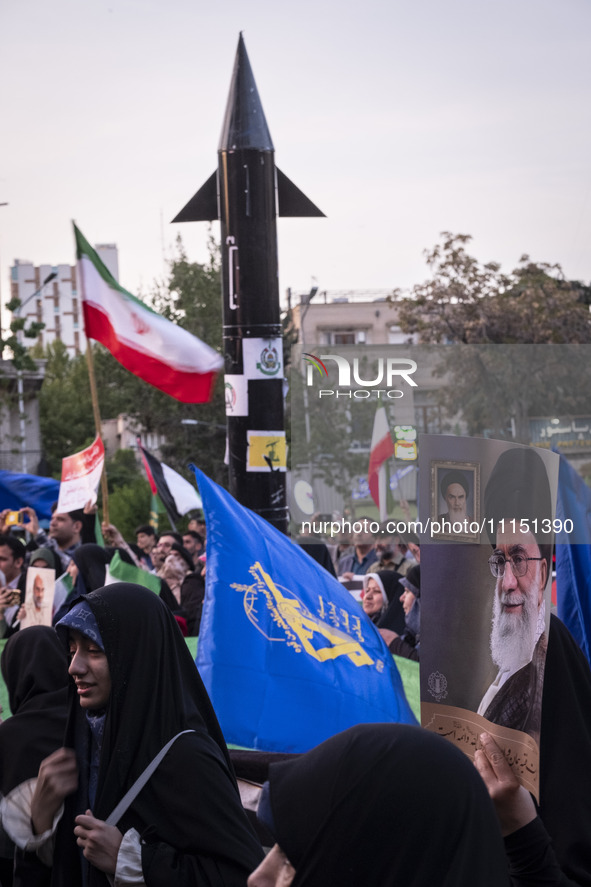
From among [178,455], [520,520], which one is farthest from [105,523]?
[178,455]

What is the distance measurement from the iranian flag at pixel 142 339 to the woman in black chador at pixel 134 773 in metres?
5.54

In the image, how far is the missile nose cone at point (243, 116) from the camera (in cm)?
→ 761

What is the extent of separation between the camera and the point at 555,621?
10.3ft

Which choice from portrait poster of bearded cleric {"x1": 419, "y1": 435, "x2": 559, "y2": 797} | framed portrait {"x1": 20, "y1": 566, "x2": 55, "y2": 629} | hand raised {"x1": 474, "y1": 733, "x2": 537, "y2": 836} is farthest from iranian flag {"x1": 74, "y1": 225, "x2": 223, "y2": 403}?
hand raised {"x1": 474, "y1": 733, "x2": 537, "y2": 836}

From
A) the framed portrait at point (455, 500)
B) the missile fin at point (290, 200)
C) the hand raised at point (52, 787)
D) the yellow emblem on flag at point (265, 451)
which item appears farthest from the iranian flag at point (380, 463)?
the hand raised at point (52, 787)

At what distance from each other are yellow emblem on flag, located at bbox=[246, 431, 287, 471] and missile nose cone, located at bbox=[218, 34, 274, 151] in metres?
1.98

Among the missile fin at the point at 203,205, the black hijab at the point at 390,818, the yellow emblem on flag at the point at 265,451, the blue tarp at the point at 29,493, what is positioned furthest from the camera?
the blue tarp at the point at 29,493

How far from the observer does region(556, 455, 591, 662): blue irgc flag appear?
4.62 meters

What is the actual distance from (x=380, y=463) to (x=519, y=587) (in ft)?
19.0

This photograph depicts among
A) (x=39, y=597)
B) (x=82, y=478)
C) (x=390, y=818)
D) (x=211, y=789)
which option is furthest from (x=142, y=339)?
(x=390, y=818)

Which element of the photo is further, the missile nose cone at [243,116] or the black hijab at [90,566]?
the missile nose cone at [243,116]

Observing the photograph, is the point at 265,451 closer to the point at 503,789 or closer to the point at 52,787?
the point at 52,787

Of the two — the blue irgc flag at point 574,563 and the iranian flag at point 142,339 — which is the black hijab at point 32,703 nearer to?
the blue irgc flag at point 574,563

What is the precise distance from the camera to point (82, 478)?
8.97 meters
